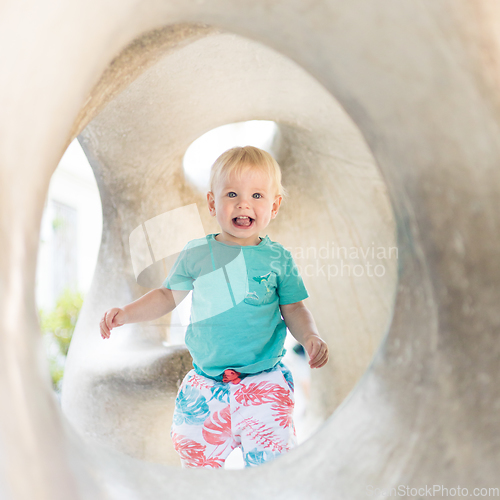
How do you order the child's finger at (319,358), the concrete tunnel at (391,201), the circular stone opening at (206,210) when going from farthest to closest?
the circular stone opening at (206,210) → the child's finger at (319,358) → the concrete tunnel at (391,201)

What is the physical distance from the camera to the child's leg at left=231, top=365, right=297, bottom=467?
0.76 metres

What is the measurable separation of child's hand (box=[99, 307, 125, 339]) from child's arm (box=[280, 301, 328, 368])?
29cm

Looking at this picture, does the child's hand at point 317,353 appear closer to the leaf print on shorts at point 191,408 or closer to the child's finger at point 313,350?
the child's finger at point 313,350

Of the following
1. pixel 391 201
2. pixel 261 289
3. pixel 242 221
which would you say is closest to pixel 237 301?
pixel 261 289

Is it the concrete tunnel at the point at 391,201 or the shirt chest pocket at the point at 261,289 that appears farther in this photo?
the shirt chest pocket at the point at 261,289

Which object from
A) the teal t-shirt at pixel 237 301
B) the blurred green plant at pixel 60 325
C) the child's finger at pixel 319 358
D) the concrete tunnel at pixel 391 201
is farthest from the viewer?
the blurred green plant at pixel 60 325

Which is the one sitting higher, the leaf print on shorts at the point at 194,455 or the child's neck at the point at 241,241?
the child's neck at the point at 241,241

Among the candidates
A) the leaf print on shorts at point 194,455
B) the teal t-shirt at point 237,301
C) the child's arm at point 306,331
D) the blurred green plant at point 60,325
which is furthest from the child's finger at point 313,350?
the blurred green plant at point 60,325

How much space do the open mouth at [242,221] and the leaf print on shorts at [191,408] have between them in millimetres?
303

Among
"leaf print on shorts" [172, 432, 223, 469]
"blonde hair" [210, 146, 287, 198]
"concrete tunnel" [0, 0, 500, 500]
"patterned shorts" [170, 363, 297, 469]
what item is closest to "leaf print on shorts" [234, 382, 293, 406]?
"patterned shorts" [170, 363, 297, 469]

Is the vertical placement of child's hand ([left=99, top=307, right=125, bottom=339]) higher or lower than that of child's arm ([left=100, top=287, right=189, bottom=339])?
lower

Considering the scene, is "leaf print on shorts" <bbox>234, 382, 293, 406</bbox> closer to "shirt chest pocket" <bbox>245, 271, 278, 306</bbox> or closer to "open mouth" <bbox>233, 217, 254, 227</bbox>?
"shirt chest pocket" <bbox>245, 271, 278, 306</bbox>

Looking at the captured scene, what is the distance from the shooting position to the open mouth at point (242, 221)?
0.90 m

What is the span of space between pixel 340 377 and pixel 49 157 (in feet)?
3.78
